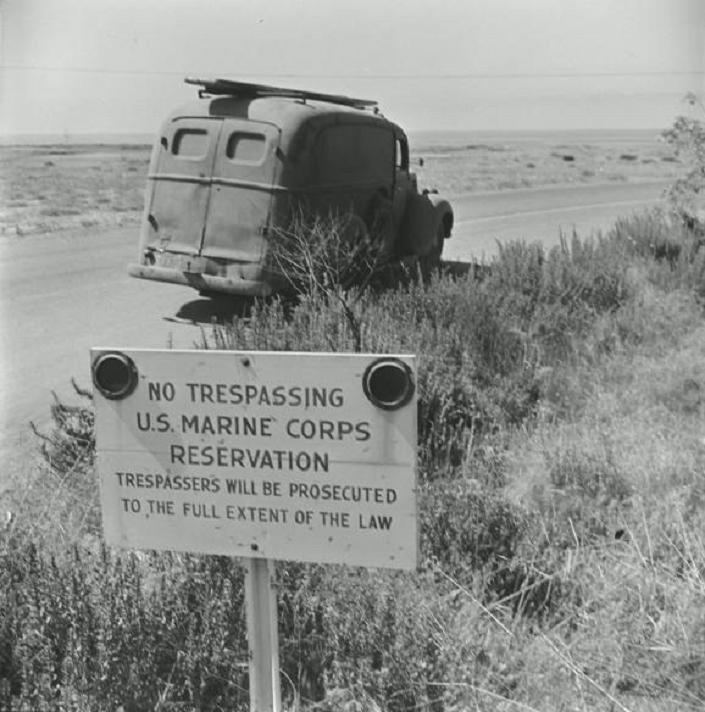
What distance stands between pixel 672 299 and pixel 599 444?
454 centimetres

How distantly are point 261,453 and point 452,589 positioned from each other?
143cm

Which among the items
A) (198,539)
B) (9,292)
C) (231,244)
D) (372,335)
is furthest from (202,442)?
(9,292)

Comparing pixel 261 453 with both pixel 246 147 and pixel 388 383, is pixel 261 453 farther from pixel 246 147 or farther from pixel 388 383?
pixel 246 147

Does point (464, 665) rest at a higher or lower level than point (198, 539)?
lower

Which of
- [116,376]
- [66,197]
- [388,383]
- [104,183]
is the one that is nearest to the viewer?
[388,383]

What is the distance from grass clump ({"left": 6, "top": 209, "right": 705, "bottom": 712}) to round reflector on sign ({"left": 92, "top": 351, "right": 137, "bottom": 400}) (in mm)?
731

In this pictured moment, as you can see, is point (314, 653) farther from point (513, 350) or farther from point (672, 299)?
point (672, 299)

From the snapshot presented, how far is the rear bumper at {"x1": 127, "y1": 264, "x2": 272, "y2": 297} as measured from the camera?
9.20 meters

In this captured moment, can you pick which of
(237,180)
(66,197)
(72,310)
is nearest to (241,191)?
(237,180)

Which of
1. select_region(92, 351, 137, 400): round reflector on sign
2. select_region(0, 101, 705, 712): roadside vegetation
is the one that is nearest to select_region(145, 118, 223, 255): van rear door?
select_region(0, 101, 705, 712): roadside vegetation

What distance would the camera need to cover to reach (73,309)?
1097 centimetres

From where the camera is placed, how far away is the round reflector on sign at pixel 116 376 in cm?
264

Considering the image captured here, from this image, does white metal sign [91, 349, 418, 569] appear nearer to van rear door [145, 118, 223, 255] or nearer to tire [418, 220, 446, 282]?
van rear door [145, 118, 223, 255]

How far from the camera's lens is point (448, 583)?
12.2 ft
